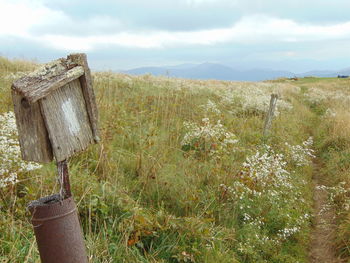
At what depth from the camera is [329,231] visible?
464 centimetres

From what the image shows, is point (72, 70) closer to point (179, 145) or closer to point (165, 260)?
point (165, 260)

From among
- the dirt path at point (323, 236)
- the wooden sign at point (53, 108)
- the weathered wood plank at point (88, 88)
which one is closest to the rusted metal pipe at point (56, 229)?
the wooden sign at point (53, 108)

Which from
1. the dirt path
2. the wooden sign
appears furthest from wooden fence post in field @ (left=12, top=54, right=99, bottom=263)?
the dirt path

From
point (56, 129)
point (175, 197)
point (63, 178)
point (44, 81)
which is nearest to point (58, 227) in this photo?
point (63, 178)

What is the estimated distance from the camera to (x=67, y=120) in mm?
1518

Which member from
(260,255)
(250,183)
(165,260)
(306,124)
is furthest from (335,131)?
(165,260)

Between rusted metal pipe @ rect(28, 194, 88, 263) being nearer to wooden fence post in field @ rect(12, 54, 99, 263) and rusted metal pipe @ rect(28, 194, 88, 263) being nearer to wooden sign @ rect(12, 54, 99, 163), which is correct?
wooden fence post in field @ rect(12, 54, 99, 263)

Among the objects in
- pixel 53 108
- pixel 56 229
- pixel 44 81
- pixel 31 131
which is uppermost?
pixel 44 81

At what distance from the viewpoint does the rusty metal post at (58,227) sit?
4.85ft

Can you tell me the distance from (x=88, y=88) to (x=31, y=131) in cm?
34

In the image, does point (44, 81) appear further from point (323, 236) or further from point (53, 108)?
point (323, 236)

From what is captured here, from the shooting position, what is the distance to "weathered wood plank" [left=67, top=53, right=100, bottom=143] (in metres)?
1.55

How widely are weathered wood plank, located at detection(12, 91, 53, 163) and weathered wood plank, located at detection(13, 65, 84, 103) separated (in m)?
0.07

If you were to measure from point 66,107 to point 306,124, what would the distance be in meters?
11.2
